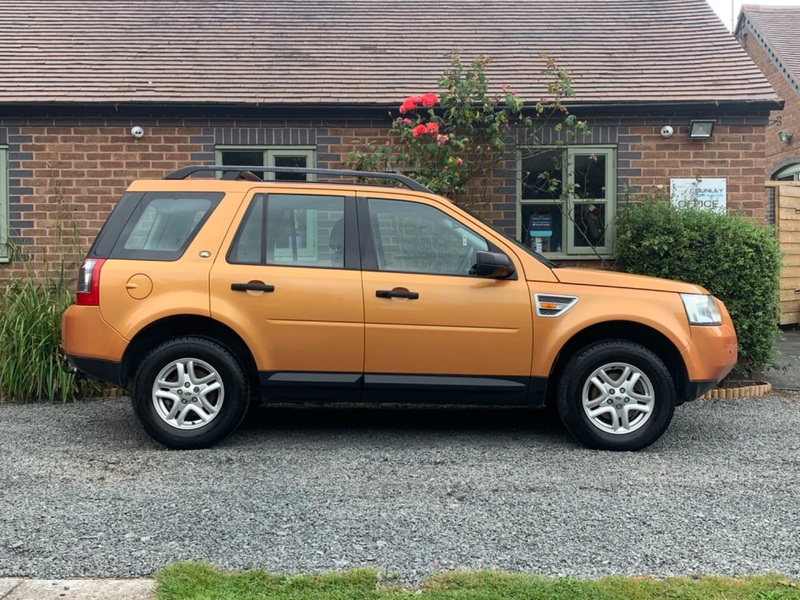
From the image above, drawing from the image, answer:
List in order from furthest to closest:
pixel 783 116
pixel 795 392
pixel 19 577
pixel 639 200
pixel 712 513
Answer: pixel 783 116, pixel 639 200, pixel 795 392, pixel 712 513, pixel 19 577

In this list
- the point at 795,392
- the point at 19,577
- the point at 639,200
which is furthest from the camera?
the point at 639,200

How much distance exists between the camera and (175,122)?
27.3 ft

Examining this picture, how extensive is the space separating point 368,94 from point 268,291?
14.1 feet

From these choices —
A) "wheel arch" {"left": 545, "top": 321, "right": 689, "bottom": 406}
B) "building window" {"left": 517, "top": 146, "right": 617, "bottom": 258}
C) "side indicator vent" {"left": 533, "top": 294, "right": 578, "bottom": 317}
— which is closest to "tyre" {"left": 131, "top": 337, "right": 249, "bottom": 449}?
"side indicator vent" {"left": 533, "top": 294, "right": 578, "bottom": 317}

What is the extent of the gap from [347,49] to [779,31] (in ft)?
47.0

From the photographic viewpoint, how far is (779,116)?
56.2 feet

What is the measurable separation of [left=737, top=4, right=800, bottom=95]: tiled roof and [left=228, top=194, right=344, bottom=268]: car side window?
15.6 metres

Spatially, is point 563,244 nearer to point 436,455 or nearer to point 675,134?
point 675,134

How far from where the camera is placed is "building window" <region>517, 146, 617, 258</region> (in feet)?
27.7

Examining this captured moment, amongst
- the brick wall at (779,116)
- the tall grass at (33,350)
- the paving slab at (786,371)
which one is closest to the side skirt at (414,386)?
the tall grass at (33,350)

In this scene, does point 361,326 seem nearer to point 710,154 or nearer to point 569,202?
point 569,202

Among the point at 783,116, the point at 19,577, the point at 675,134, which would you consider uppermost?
the point at 783,116

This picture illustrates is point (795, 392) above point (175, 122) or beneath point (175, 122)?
beneath

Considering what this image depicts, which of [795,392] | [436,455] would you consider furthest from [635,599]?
[795,392]
